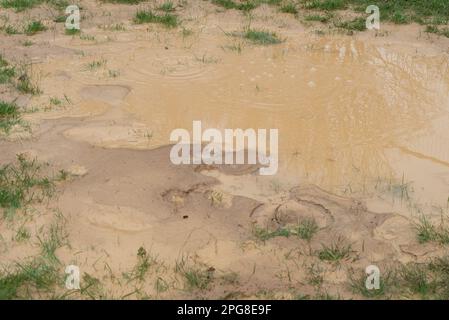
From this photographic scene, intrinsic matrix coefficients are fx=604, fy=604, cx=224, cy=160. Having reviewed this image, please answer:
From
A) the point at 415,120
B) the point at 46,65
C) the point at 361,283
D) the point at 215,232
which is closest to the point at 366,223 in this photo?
the point at 361,283

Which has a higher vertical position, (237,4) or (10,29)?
(237,4)

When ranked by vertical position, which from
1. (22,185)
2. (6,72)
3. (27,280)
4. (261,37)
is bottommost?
(27,280)

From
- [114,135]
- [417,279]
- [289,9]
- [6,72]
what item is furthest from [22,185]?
[289,9]

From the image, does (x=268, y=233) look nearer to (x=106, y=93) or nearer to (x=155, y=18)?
(x=106, y=93)

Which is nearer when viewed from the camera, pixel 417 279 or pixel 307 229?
pixel 417 279

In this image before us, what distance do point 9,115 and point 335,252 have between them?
3.34 m

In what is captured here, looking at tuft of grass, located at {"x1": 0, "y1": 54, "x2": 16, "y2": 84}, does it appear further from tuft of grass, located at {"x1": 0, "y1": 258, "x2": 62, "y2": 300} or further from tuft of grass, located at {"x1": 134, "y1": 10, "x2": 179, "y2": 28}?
tuft of grass, located at {"x1": 0, "y1": 258, "x2": 62, "y2": 300}

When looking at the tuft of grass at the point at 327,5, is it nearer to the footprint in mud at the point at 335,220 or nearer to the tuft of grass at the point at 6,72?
the tuft of grass at the point at 6,72

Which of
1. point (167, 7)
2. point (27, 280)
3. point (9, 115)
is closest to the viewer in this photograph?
point (27, 280)

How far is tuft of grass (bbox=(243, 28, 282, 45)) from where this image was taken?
743 centimetres

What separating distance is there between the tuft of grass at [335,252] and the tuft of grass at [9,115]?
120 inches

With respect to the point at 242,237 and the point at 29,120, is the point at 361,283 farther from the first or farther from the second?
the point at 29,120

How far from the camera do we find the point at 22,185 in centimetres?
454

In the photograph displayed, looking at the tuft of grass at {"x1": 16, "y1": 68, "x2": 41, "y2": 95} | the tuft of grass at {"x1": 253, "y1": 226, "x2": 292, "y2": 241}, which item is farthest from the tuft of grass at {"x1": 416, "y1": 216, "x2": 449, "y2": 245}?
the tuft of grass at {"x1": 16, "y1": 68, "x2": 41, "y2": 95}
